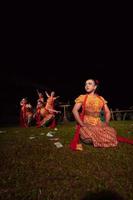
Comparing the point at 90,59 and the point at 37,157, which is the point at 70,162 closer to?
the point at 37,157

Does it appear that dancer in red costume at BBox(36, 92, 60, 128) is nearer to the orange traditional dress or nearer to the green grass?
the orange traditional dress

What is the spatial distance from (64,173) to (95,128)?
9.15 ft

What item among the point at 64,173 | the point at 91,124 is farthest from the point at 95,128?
the point at 64,173

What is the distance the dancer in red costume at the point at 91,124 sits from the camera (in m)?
7.59

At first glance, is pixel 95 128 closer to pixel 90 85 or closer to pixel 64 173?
pixel 90 85

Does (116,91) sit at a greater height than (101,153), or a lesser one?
greater

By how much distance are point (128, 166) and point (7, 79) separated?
81.3 ft

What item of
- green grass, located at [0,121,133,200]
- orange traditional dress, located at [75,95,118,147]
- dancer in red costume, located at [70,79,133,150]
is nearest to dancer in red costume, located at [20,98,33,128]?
dancer in red costume, located at [70,79,133,150]

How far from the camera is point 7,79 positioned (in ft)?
94.9

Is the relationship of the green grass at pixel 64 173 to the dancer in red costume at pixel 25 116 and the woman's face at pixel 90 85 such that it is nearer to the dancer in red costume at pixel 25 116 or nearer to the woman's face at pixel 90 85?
the woman's face at pixel 90 85

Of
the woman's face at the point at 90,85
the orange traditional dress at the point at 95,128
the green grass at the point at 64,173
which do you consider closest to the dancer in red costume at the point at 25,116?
the orange traditional dress at the point at 95,128

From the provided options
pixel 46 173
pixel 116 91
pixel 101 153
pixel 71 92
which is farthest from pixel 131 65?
pixel 46 173

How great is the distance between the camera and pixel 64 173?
4.99m

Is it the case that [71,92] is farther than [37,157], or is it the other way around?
[71,92]
